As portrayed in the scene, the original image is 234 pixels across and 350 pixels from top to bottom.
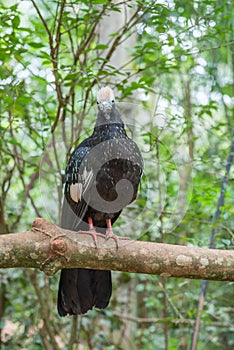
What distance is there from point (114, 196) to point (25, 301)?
2.17m

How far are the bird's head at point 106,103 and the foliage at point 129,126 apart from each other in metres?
0.10

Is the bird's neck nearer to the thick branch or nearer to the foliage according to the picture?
the foliage

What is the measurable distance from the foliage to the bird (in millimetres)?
71

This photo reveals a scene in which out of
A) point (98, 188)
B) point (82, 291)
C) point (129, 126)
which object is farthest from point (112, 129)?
point (82, 291)

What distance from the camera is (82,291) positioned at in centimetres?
244

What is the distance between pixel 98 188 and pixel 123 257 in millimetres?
305

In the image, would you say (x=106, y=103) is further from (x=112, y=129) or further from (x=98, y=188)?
(x=98, y=188)

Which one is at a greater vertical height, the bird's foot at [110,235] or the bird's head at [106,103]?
the bird's head at [106,103]

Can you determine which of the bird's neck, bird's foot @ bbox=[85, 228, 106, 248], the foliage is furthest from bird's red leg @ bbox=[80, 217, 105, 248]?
the bird's neck

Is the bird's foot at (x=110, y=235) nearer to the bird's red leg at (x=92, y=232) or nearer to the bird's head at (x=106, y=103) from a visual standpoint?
the bird's red leg at (x=92, y=232)

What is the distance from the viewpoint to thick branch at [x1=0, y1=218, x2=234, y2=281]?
1905 millimetres

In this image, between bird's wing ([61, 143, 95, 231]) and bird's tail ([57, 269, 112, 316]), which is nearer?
bird's wing ([61, 143, 95, 231])

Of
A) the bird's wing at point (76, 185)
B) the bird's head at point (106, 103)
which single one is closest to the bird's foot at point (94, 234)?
the bird's wing at point (76, 185)

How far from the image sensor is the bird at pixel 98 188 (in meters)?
2.04
